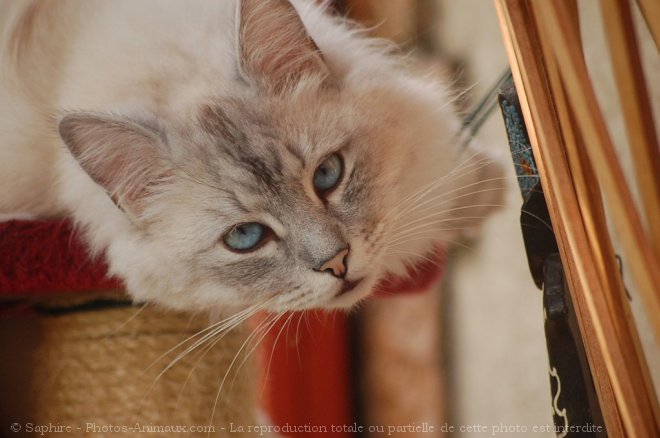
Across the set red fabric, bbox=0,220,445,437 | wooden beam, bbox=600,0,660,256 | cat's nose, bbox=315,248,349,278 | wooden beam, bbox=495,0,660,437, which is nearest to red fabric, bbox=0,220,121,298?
red fabric, bbox=0,220,445,437

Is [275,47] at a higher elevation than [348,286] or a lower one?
higher

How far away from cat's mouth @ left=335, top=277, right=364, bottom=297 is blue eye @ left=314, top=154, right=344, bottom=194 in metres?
0.13

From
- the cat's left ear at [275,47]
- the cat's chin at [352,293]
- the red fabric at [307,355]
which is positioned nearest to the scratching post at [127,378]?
the red fabric at [307,355]

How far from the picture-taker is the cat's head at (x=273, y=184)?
0.81 m

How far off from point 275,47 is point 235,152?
0.16m

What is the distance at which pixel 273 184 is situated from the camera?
0.82 metres

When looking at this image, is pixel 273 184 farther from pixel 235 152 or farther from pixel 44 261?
pixel 44 261

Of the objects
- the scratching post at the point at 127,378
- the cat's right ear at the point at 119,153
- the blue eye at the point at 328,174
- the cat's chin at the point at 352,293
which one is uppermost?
the blue eye at the point at 328,174

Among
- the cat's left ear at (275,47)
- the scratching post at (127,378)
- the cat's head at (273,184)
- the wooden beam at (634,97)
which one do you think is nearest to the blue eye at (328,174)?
the cat's head at (273,184)

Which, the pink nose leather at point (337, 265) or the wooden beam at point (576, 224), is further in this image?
the pink nose leather at point (337, 265)

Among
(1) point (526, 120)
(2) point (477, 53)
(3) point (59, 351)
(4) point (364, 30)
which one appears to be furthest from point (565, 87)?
(3) point (59, 351)

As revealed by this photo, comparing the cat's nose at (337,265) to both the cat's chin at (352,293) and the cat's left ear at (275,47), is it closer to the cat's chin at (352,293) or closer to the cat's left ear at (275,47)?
the cat's chin at (352,293)

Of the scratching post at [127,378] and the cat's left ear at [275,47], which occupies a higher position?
the cat's left ear at [275,47]

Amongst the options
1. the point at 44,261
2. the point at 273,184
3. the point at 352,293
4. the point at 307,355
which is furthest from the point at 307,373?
the point at 44,261
